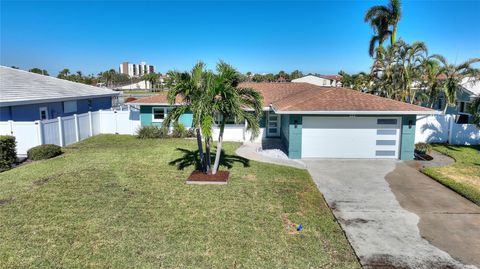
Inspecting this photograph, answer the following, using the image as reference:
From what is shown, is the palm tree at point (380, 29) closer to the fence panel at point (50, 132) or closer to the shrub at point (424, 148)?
the shrub at point (424, 148)

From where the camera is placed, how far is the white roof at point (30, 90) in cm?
1506

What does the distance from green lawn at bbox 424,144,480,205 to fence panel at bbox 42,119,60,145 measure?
17080mm

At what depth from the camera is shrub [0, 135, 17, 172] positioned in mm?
12016

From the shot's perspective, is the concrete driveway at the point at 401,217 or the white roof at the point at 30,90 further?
the white roof at the point at 30,90

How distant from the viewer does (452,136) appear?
18.0m

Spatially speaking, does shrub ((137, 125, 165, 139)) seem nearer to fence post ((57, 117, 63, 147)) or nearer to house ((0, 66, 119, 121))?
fence post ((57, 117, 63, 147))

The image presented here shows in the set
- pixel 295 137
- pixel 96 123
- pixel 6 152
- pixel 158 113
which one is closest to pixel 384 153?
pixel 295 137

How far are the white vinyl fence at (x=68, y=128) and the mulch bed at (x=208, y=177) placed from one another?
8.39m

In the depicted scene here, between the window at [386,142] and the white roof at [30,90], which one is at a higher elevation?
the white roof at [30,90]

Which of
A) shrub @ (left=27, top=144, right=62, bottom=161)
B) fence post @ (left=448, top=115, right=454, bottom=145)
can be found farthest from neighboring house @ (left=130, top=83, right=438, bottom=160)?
shrub @ (left=27, top=144, right=62, bottom=161)

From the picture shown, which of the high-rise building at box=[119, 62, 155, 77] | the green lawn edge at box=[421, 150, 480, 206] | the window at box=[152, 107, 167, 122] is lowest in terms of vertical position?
the green lawn edge at box=[421, 150, 480, 206]

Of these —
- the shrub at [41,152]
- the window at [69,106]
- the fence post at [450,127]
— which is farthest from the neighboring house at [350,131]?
the window at [69,106]

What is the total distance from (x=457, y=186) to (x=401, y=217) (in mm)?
3909

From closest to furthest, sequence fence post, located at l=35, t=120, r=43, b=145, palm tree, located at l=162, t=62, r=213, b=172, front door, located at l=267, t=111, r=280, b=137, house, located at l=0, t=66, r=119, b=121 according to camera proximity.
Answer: palm tree, located at l=162, t=62, r=213, b=172 → fence post, located at l=35, t=120, r=43, b=145 → house, located at l=0, t=66, r=119, b=121 → front door, located at l=267, t=111, r=280, b=137
